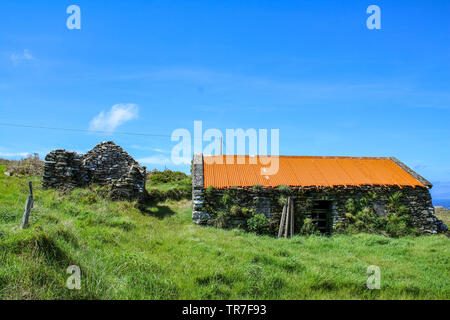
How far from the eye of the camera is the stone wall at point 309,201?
1448 centimetres

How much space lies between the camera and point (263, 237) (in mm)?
13242

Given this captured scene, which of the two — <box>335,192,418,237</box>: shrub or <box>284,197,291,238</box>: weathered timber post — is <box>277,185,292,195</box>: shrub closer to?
<box>284,197,291,238</box>: weathered timber post

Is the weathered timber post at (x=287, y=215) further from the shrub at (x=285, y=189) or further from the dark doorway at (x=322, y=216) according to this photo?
the dark doorway at (x=322, y=216)

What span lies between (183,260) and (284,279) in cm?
290

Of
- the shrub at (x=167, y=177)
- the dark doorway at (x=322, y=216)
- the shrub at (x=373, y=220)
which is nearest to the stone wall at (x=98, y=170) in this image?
the shrub at (x=167, y=177)

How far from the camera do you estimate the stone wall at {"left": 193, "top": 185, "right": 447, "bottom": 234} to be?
14.5 meters

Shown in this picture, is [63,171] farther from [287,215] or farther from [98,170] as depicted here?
[287,215]

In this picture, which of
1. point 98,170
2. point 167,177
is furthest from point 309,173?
point 167,177

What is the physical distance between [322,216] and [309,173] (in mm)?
2811

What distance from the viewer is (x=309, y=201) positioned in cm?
1514

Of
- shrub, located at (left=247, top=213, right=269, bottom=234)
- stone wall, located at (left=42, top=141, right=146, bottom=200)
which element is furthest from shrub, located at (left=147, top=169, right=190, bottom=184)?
shrub, located at (left=247, top=213, right=269, bottom=234)

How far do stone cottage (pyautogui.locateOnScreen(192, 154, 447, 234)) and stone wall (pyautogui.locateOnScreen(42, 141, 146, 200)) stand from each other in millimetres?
3971
